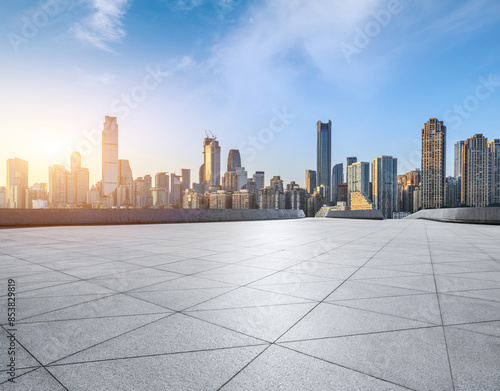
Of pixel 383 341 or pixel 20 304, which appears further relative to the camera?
pixel 20 304

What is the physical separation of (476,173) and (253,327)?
175 metres

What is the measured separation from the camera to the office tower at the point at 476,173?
5276 inches

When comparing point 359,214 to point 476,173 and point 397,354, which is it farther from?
point 476,173

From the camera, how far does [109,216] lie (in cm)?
1988

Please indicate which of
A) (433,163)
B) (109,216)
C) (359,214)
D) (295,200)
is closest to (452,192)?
(433,163)

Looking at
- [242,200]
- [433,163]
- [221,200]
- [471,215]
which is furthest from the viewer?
[433,163]

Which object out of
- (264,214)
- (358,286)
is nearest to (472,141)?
(264,214)

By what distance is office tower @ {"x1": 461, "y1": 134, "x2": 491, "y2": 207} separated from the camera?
134000 mm

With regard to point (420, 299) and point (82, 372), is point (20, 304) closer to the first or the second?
point (82, 372)

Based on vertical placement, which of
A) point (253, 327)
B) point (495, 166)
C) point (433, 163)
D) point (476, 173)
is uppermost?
point (433, 163)

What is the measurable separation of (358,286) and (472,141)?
187615 millimetres

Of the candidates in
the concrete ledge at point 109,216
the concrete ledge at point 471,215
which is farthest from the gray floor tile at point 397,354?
the concrete ledge at point 471,215

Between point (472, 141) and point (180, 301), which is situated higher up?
point (472, 141)

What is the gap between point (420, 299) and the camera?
151 inches
